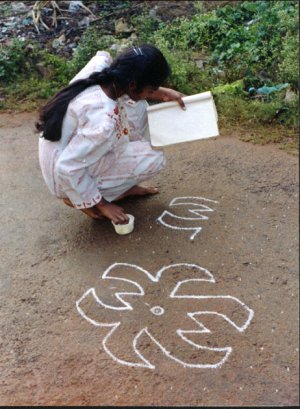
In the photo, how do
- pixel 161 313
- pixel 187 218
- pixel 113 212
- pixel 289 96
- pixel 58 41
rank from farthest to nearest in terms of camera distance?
pixel 58 41 < pixel 289 96 < pixel 187 218 < pixel 113 212 < pixel 161 313

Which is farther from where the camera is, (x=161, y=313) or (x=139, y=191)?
(x=139, y=191)

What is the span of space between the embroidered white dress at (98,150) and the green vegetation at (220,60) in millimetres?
1002

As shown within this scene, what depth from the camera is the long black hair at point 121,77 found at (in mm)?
2672

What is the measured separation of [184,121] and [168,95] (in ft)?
0.60

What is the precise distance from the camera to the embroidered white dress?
8.90 ft

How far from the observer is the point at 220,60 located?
15.0ft

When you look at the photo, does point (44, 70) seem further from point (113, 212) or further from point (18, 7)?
point (113, 212)

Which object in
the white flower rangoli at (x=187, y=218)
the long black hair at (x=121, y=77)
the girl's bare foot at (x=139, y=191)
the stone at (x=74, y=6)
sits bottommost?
the white flower rangoli at (x=187, y=218)

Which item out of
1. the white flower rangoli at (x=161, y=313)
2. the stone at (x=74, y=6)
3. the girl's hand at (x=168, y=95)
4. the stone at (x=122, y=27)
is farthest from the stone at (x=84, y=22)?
the white flower rangoli at (x=161, y=313)

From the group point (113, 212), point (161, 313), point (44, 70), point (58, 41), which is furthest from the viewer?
point (58, 41)

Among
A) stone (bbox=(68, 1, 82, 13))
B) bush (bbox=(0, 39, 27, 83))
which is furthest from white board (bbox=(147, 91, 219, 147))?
stone (bbox=(68, 1, 82, 13))

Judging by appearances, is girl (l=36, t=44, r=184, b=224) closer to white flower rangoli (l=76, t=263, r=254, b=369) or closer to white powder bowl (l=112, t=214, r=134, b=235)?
white powder bowl (l=112, t=214, r=134, b=235)

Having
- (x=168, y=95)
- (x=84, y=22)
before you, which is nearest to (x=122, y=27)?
(x=84, y=22)

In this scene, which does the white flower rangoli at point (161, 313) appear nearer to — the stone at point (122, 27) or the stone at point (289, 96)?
the stone at point (289, 96)
